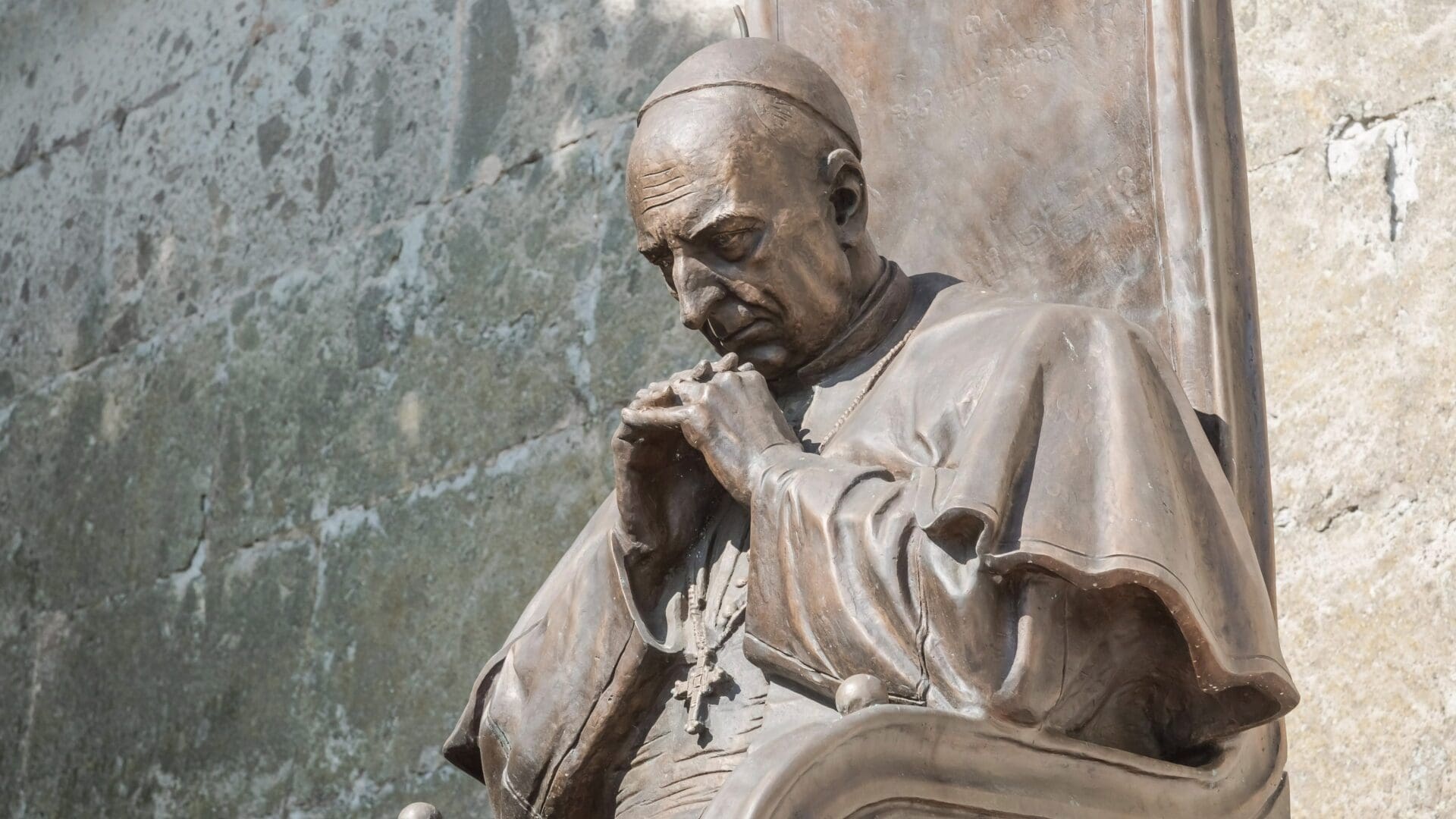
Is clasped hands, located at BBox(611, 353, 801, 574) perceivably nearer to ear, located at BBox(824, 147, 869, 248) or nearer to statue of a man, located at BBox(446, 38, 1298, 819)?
statue of a man, located at BBox(446, 38, 1298, 819)

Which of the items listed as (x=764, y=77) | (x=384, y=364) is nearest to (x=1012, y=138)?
(x=764, y=77)

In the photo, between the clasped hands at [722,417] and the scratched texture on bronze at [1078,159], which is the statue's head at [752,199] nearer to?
the clasped hands at [722,417]

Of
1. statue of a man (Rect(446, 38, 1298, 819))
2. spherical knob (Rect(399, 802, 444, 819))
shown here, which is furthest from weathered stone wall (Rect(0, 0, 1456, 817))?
spherical knob (Rect(399, 802, 444, 819))

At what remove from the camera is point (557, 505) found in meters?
4.76

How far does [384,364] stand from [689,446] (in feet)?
7.43

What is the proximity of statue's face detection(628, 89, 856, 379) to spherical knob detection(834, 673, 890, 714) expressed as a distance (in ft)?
2.10

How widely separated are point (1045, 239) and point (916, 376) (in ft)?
1.86

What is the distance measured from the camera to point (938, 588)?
2727 mm

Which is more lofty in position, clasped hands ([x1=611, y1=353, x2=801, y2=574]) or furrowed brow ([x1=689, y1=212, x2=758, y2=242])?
furrowed brow ([x1=689, y1=212, x2=758, y2=242])

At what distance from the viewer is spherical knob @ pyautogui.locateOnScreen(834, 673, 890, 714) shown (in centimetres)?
258

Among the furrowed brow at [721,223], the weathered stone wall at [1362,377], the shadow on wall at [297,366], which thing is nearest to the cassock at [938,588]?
the furrowed brow at [721,223]

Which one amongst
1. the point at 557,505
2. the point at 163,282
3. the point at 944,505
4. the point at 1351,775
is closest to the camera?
the point at 944,505

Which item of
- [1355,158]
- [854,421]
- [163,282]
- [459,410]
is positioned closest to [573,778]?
[854,421]

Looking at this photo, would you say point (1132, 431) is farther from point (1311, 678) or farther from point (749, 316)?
point (1311, 678)
